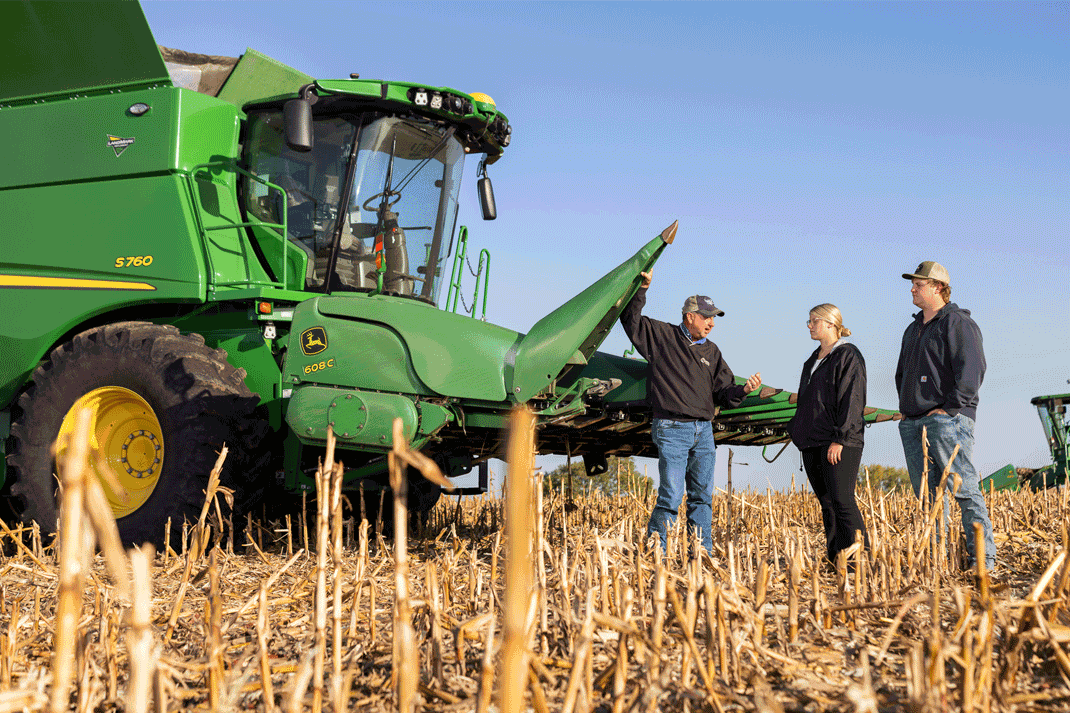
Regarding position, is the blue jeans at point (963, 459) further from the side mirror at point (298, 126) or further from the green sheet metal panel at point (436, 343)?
the side mirror at point (298, 126)

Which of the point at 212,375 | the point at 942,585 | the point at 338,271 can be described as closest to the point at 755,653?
the point at 942,585

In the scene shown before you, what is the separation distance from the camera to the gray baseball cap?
536 centimetres

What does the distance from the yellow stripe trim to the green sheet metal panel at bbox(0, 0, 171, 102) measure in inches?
54.9

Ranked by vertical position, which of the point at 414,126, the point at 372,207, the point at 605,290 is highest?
the point at 414,126

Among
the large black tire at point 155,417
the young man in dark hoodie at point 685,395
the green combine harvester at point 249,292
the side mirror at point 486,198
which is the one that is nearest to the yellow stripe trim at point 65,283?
the green combine harvester at point 249,292

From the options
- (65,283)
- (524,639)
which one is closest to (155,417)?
(65,283)

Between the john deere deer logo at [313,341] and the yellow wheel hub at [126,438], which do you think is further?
the yellow wheel hub at [126,438]

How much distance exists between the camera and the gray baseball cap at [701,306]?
5359 mm

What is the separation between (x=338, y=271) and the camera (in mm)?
6180

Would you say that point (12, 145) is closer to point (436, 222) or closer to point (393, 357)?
point (436, 222)

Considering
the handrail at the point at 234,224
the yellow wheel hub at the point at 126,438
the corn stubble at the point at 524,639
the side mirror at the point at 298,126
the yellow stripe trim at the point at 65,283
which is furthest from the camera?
the yellow stripe trim at the point at 65,283

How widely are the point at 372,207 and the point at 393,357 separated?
1.59 m

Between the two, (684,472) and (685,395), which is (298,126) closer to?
(685,395)

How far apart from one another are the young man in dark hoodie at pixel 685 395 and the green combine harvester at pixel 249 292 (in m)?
0.29
